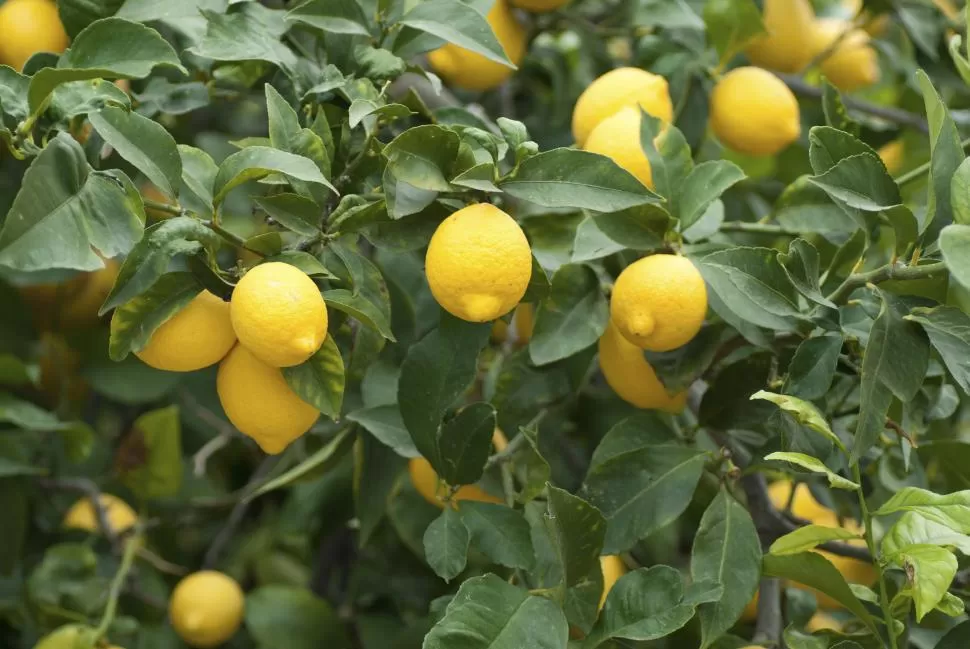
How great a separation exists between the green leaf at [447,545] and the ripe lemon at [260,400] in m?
0.16

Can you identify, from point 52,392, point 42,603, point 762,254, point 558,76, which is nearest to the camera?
point 762,254

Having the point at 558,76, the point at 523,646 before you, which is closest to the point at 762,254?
Answer: the point at 523,646

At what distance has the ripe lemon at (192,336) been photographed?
0.86 meters

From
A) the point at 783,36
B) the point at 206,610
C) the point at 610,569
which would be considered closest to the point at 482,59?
the point at 783,36

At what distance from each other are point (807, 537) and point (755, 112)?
1.82ft

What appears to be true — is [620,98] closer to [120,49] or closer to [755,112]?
[755,112]

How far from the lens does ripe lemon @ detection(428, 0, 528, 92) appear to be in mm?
1300

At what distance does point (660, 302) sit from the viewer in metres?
0.90

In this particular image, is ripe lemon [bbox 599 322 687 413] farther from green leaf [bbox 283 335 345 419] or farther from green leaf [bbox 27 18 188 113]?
green leaf [bbox 27 18 188 113]

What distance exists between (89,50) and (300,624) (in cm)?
75

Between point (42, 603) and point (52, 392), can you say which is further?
point (52, 392)

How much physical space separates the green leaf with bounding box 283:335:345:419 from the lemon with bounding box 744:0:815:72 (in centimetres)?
80

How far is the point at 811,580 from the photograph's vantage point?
0.90 meters

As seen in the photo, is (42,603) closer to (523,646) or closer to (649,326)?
(523,646)
